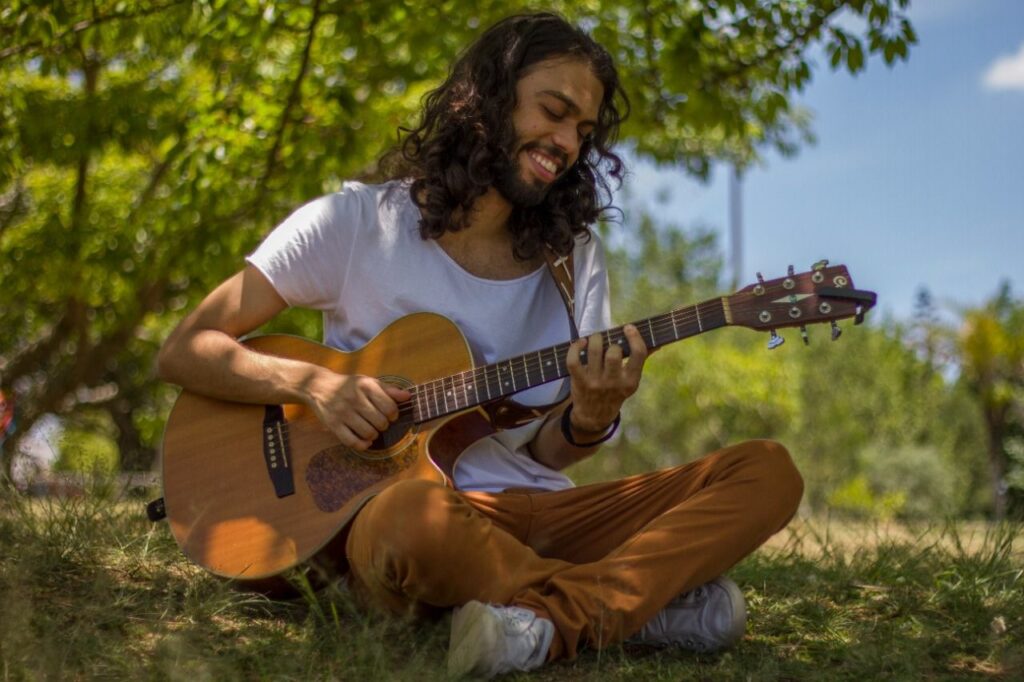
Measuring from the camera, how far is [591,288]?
3465mm

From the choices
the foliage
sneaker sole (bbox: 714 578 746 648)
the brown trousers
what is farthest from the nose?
the foliage

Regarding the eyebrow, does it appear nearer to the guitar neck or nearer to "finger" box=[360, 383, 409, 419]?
the guitar neck

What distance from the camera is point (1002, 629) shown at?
10.2ft

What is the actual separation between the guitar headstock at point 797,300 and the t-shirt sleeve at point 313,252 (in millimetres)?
1104

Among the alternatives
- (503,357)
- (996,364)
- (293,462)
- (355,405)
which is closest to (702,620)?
(503,357)

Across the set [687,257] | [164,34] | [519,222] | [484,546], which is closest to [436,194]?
[519,222]

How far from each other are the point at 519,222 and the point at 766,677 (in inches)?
60.2

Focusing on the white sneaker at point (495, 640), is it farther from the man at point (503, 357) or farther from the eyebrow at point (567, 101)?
the eyebrow at point (567, 101)

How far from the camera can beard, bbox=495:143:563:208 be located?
3434mm

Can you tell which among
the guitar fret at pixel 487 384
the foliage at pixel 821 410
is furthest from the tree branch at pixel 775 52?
the foliage at pixel 821 410

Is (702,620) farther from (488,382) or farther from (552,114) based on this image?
(552,114)

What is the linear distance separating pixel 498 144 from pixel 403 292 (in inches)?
22.9

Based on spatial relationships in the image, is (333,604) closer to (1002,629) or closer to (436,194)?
(436,194)

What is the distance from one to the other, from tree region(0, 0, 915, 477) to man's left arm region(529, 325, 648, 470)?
2.02 metres
